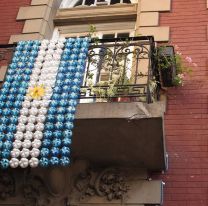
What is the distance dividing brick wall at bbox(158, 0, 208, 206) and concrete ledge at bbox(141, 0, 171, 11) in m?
0.13

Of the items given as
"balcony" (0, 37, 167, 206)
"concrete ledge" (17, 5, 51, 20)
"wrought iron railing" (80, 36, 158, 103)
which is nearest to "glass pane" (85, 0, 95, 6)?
"concrete ledge" (17, 5, 51, 20)

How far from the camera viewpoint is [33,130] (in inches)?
285

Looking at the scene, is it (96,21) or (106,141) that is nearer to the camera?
(106,141)

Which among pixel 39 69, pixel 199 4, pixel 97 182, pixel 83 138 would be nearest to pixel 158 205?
pixel 97 182

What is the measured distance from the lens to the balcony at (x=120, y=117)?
695cm

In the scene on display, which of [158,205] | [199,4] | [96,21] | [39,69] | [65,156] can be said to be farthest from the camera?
[96,21]

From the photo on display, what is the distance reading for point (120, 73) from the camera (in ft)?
25.6

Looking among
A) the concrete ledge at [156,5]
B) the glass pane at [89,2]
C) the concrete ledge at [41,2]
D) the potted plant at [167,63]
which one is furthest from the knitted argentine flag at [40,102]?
the glass pane at [89,2]

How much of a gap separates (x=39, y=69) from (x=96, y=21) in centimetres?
281

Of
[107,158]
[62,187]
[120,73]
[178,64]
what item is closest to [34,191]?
[62,187]

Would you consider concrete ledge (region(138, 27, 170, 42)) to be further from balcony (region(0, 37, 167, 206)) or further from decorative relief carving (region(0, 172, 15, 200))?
decorative relief carving (region(0, 172, 15, 200))

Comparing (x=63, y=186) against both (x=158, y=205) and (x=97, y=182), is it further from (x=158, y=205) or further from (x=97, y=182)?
(x=158, y=205)

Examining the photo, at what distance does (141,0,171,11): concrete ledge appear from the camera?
9711 millimetres

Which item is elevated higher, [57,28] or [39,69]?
[57,28]
